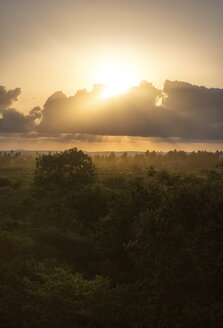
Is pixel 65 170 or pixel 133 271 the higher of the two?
pixel 65 170

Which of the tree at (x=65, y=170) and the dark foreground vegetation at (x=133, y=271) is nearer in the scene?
the dark foreground vegetation at (x=133, y=271)

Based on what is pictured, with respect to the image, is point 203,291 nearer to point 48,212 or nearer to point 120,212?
point 120,212

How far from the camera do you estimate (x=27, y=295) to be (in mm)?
21547

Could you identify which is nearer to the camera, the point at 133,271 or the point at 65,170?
the point at 133,271

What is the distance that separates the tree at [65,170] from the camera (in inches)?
2124

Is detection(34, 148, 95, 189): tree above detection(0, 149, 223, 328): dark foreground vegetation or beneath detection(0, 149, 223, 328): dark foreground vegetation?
above

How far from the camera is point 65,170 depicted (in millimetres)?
56125

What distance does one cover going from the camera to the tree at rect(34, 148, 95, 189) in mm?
53938

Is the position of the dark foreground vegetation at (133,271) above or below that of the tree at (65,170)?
below

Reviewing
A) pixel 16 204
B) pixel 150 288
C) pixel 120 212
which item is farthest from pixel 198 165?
pixel 150 288

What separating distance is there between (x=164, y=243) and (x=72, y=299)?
6.67 m

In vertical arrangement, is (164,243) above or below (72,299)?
above

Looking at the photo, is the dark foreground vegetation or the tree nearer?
the dark foreground vegetation

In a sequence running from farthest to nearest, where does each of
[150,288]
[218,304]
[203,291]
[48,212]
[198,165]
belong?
→ [198,165] < [48,212] < [150,288] < [203,291] < [218,304]
